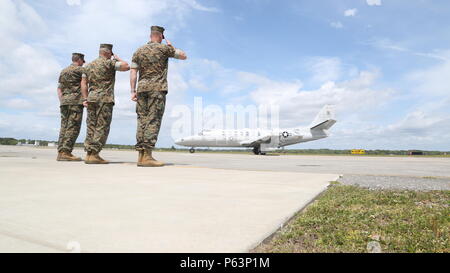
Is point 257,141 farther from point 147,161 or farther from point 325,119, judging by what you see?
point 147,161

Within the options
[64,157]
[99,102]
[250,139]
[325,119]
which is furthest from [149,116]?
[325,119]

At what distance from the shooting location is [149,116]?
7562 mm

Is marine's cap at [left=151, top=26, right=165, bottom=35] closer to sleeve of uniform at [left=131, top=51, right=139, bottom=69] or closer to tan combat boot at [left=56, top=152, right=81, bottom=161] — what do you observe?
sleeve of uniform at [left=131, top=51, right=139, bottom=69]

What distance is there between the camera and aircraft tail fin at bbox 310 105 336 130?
118 feet

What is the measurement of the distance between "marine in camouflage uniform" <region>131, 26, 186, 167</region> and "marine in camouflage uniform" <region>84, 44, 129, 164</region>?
93 centimetres

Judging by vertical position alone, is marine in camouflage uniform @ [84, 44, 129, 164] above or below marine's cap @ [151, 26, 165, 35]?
below

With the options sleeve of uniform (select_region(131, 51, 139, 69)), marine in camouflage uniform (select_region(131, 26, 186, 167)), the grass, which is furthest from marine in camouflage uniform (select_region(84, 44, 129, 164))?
the grass

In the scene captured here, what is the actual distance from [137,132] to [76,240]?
6175 millimetres

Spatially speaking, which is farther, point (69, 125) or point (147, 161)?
point (69, 125)

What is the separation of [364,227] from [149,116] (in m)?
6.15

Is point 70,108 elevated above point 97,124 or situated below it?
above

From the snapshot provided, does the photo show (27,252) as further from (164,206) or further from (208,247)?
(164,206)

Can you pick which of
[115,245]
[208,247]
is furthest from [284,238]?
[115,245]
